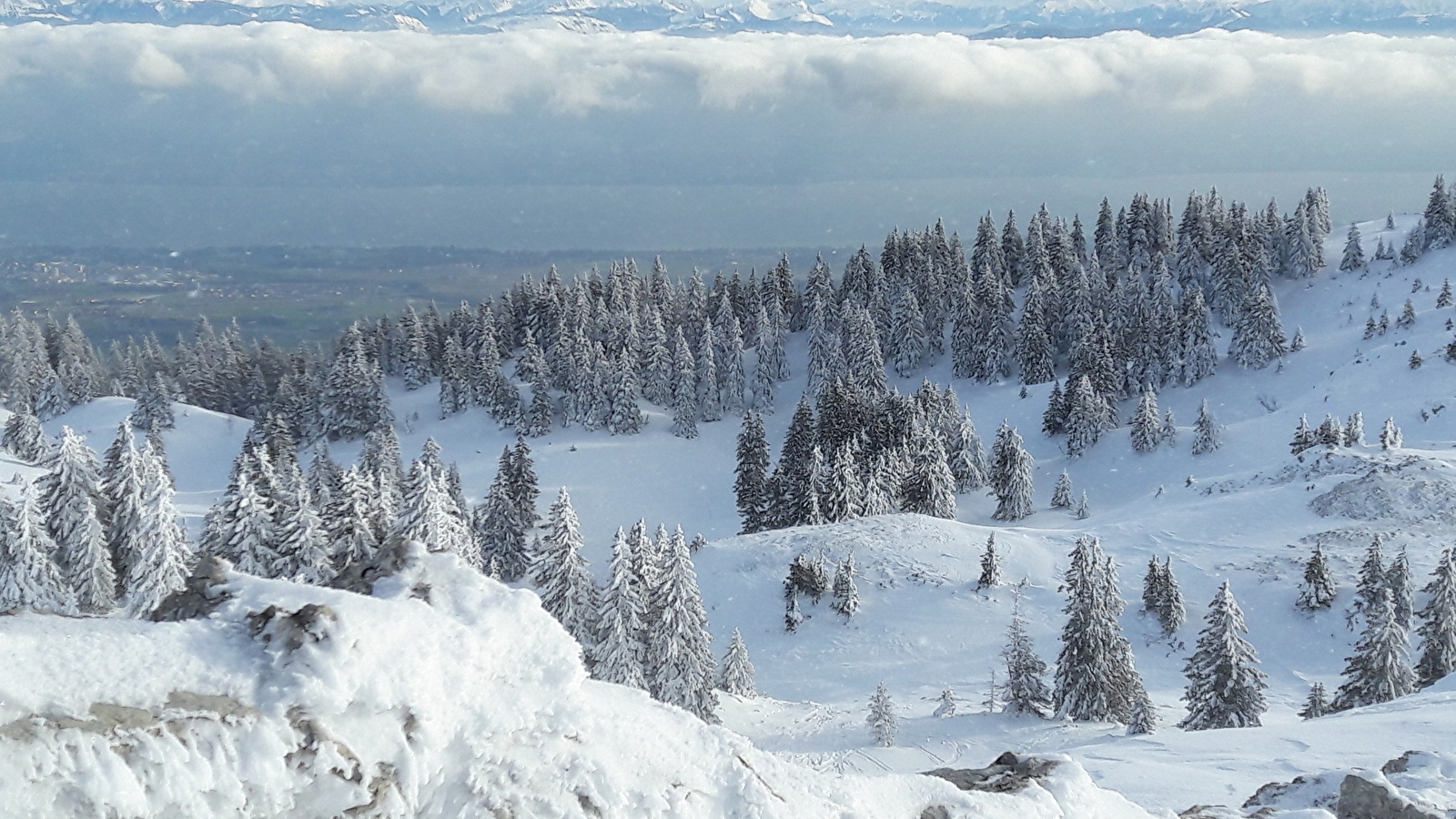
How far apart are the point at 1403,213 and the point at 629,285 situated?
97.3 meters

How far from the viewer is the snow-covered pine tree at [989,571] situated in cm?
4172

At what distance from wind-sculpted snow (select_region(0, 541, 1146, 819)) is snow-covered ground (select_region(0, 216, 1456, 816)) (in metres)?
0.27

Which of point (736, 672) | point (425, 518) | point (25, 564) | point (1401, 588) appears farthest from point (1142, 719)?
point (25, 564)

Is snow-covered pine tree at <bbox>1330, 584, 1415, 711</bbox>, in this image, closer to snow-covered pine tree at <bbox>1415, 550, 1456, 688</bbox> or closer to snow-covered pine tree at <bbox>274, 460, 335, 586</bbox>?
snow-covered pine tree at <bbox>1415, 550, 1456, 688</bbox>

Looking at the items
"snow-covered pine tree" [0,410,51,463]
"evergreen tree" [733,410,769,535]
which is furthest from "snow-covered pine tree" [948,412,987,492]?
"snow-covered pine tree" [0,410,51,463]

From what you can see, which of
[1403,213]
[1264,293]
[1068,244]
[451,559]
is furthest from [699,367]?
[1403,213]

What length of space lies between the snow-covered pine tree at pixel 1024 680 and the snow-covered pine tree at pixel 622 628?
39.8 ft

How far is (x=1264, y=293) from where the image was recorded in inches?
3108

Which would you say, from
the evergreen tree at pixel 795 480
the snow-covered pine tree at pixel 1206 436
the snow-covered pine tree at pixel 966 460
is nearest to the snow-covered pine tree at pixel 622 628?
the evergreen tree at pixel 795 480

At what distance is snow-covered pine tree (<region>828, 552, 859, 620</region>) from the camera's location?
40688 millimetres

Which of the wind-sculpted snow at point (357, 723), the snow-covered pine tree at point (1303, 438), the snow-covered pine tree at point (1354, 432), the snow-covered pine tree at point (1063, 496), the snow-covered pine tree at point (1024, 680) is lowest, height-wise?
the snow-covered pine tree at point (1063, 496)

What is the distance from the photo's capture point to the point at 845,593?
40938 mm

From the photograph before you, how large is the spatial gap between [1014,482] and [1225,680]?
33.8 meters

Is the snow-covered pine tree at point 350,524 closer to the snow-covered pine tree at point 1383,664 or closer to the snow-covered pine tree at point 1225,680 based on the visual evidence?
the snow-covered pine tree at point 1225,680
